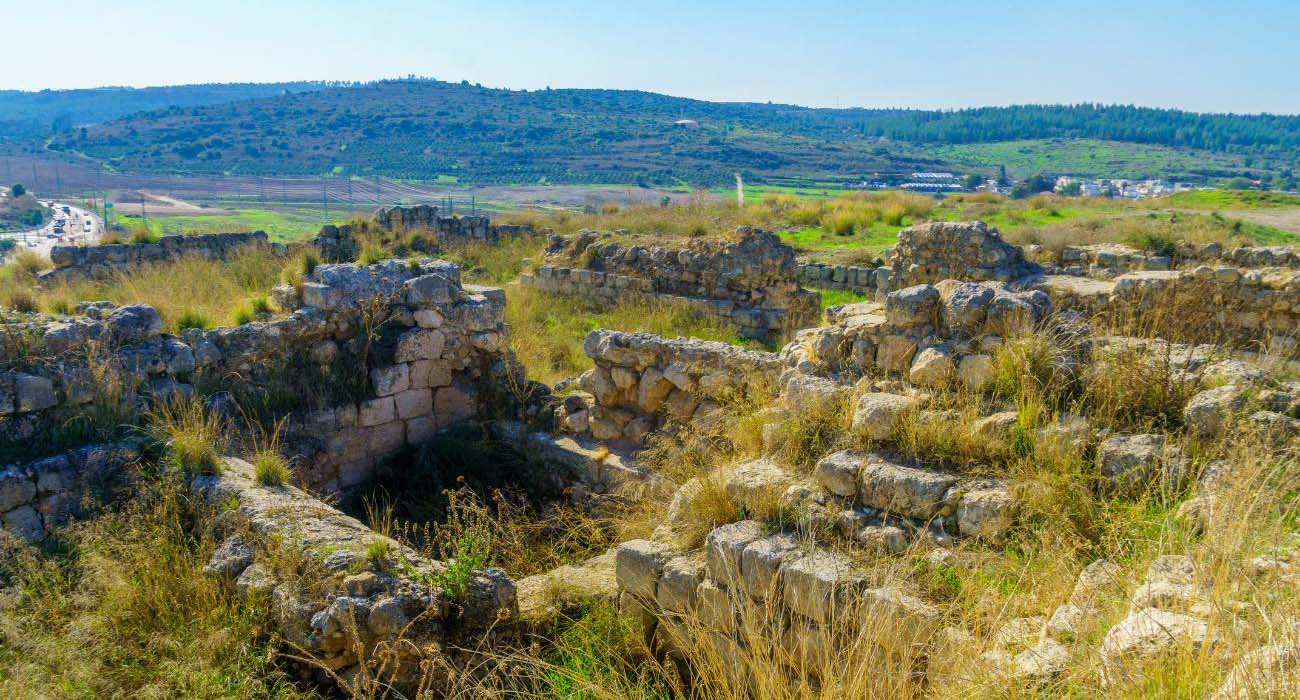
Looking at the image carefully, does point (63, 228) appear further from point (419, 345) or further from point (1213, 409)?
point (1213, 409)

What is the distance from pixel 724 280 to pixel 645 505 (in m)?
8.58

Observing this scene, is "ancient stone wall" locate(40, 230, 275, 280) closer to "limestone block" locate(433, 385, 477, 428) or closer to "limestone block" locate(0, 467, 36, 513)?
"limestone block" locate(433, 385, 477, 428)

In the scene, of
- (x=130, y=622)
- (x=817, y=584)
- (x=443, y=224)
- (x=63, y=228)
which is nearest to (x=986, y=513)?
(x=817, y=584)

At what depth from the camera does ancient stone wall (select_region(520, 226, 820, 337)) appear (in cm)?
1355

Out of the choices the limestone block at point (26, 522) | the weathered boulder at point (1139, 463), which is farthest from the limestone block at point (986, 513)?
the limestone block at point (26, 522)

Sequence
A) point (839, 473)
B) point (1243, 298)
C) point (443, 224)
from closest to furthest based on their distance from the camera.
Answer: point (839, 473), point (1243, 298), point (443, 224)

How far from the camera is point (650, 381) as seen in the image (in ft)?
23.7

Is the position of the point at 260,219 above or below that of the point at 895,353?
below

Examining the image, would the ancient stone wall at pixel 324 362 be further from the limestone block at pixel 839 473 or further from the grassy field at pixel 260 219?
the grassy field at pixel 260 219

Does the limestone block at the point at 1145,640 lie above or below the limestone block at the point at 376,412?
above

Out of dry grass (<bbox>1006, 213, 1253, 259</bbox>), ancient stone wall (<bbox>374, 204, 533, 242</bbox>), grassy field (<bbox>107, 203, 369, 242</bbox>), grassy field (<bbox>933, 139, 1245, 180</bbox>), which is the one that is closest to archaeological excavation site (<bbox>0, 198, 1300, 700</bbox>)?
dry grass (<bbox>1006, 213, 1253, 259</bbox>)

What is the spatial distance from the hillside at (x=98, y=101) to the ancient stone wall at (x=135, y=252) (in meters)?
107

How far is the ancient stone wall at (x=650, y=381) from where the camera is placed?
6648 millimetres

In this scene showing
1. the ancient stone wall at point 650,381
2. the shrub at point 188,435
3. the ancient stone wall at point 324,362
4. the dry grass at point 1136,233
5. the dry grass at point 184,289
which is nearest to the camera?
the shrub at point 188,435
